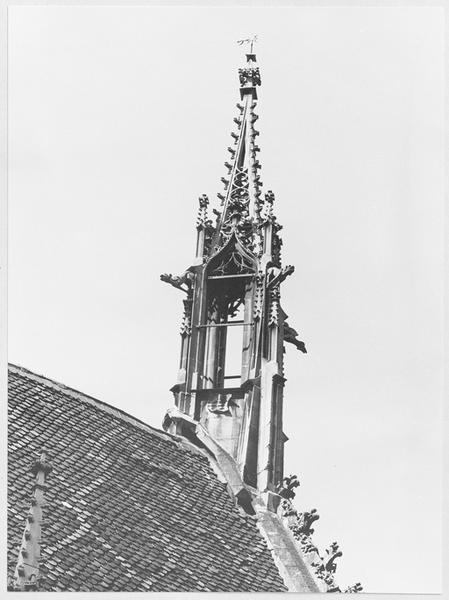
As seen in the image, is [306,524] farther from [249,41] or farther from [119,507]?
[249,41]

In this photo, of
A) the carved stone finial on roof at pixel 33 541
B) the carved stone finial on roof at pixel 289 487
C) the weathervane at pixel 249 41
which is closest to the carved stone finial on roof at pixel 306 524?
the carved stone finial on roof at pixel 289 487

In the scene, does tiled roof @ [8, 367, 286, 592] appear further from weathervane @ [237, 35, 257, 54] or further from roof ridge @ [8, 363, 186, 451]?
weathervane @ [237, 35, 257, 54]

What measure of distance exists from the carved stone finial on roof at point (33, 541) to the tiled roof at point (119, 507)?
0.66m

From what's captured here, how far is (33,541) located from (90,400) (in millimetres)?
6245

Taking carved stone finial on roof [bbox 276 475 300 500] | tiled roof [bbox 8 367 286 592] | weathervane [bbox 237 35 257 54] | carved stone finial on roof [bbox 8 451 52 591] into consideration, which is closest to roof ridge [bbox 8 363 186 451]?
tiled roof [bbox 8 367 286 592]

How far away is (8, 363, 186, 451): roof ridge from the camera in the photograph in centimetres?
2544

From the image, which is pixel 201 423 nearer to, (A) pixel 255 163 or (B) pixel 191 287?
(B) pixel 191 287

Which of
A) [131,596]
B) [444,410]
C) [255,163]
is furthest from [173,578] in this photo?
[255,163]

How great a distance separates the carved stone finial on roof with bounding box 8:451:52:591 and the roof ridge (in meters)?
5.33

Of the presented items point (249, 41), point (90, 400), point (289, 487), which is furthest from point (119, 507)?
point (249, 41)

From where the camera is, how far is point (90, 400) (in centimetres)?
2602

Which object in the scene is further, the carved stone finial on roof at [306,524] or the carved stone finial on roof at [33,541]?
the carved stone finial on roof at [306,524]

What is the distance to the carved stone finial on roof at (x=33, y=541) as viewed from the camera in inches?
779

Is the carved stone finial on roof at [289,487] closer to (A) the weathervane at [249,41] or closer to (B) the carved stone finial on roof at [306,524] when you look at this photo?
(B) the carved stone finial on roof at [306,524]
